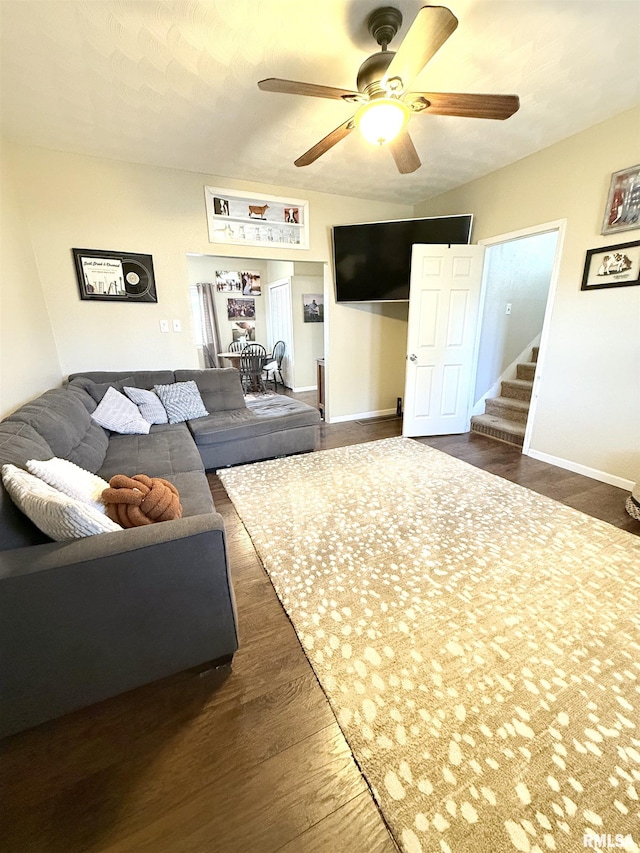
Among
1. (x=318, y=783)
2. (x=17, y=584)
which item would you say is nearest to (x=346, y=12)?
(x=17, y=584)

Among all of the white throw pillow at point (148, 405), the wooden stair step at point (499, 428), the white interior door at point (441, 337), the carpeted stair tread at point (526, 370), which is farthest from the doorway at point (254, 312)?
the white throw pillow at point (148, 405)

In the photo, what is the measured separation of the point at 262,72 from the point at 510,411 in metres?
3.77

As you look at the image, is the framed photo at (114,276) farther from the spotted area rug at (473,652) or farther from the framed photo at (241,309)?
the framed photo at (241,309)

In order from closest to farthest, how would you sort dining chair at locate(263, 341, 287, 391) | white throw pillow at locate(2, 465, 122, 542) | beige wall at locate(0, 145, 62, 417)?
white throw pillow at locate(2, 465, 122, 542) → beige wall at locate(0, 145, 62, 417) → dining chair at locate(263, 341, 287, 391)

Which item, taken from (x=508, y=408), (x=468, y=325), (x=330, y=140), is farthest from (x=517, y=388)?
(x=330, y=140)

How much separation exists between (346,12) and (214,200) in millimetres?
2140

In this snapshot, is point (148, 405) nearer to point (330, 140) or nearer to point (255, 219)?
point (255, 219)

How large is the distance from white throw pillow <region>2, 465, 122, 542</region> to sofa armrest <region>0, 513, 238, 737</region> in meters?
0.04

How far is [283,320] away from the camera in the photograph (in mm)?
6570

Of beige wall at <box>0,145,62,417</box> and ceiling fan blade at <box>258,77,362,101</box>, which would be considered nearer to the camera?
ceiling fan blade at <box>258,77,362,101</box>

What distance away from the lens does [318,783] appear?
99 centimetres

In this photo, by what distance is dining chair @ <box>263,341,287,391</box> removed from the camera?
6484mm

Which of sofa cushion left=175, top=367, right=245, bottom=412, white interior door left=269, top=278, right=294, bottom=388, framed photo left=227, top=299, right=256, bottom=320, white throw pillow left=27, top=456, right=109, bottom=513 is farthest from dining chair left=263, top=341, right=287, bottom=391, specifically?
white throw pillow left=27, top=456, right=109, bottom=513

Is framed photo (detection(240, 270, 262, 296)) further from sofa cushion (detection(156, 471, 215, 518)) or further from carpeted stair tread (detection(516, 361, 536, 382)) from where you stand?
sofa cushion (detection(156, 471, 215, 518))
